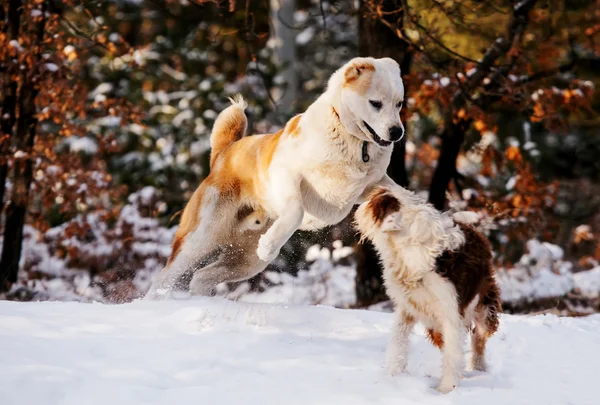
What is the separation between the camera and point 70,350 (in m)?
4.27

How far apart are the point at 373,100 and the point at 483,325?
1676 mm

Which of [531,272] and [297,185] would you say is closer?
[297,185]

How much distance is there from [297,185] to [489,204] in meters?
4.39

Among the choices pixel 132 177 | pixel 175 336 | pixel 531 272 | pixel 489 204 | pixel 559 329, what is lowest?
pixel 132 177

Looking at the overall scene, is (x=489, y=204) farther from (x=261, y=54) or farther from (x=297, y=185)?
(x=261, y=54)

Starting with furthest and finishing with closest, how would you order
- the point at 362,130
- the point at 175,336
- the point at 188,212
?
1. the point at 188,212
2. the point at 362,130
3. the point at 175,336

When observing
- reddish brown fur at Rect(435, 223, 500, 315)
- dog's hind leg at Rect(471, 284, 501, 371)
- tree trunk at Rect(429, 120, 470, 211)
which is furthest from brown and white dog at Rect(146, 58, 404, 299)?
tree trunk at Rect(429, 120, 470, 211)

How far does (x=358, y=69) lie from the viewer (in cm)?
545

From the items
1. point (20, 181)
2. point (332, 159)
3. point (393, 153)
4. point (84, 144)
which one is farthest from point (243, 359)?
point (84, 144)

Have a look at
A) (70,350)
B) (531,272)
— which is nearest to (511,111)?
(531,272)

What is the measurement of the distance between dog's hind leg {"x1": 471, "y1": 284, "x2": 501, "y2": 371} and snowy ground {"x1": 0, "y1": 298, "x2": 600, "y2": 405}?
13cm

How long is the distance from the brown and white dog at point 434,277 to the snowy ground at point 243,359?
213mm

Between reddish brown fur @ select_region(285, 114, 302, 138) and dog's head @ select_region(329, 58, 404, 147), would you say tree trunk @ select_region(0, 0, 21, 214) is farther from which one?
dog's head @ select_region(329, 58, 404, 147)

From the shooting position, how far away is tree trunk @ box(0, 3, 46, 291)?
29.1ft
